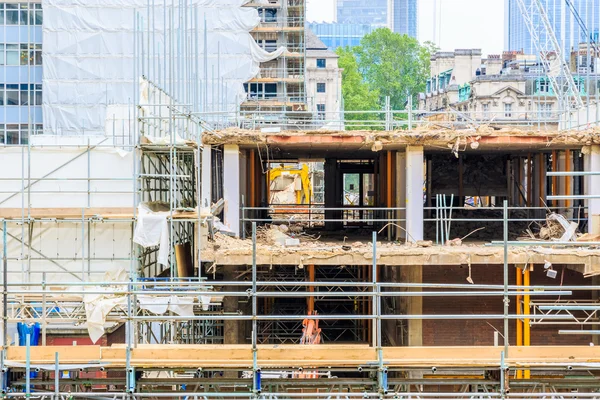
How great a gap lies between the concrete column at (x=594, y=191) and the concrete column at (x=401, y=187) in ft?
14.8

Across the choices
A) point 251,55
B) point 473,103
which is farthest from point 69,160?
point 473,103

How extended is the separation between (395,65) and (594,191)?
79875mm

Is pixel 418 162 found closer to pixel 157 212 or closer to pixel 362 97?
pixel 157 212

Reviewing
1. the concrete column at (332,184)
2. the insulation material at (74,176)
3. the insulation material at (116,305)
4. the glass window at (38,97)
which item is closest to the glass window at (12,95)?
the glass window at (38,97)

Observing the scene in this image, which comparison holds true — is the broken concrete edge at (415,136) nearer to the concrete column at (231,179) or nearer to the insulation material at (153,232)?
the concrete column at (231,179)

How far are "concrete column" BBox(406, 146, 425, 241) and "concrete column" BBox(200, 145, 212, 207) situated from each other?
4817 mm

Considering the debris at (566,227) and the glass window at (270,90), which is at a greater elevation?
the glass window at (270,90)

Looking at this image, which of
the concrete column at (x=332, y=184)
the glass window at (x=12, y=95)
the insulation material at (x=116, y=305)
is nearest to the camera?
the insulation material at (x=116, y=305)

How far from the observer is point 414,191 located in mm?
20109

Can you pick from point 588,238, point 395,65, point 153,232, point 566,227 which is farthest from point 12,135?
point 395,65

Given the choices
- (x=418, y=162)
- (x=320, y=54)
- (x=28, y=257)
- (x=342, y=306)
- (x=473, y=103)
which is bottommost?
(x=342, y=306)

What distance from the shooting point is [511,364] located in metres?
14.6

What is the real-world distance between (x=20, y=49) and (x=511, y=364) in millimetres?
41929

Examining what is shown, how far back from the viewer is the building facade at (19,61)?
4881 centimetres
